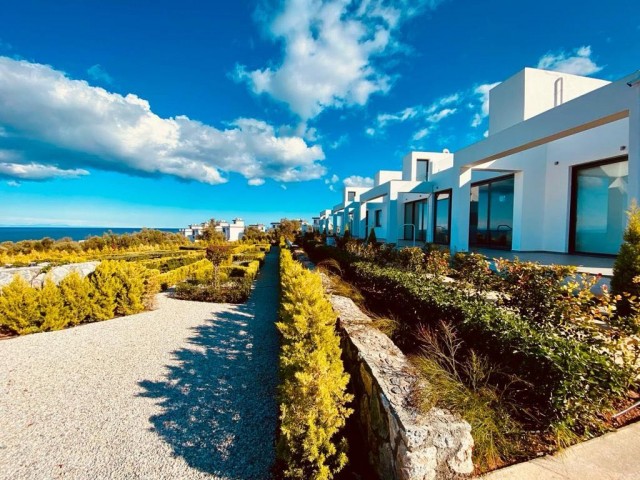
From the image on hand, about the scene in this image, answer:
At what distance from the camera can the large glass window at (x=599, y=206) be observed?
24.9 feet

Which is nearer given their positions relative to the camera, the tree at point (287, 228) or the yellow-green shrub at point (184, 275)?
the yellow-green shrub at point (184, 275)

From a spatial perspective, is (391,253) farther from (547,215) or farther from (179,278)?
(179,278)

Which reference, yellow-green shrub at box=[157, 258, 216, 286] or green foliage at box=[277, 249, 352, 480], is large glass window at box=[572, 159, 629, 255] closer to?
green foliage at box=[277, 249, 352, 480]

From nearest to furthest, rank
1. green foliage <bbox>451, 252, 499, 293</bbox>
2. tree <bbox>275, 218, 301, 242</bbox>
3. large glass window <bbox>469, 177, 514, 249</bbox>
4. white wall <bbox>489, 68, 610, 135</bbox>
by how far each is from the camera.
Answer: green foliage <bbox>451, 252, 499, 293</bbox>
white wall <bbox>489, 68, 610, 135</bbox>
large glass window <bbox>469, 177, 514, 249</bbox>
tree <bbox>275, 218, 301, 242</bbox>

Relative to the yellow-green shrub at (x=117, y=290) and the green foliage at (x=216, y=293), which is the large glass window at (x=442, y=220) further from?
the yellow-green shrub at (x=117, y=290)

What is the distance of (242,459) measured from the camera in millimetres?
2369

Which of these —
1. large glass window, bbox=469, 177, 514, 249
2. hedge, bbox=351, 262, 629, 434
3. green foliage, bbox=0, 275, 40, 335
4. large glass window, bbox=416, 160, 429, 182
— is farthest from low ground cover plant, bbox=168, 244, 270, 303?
large glass window, bbox=416, 160, 429, 182

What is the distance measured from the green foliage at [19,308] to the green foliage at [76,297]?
42 cm

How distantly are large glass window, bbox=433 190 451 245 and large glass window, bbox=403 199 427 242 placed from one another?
180 centimetres

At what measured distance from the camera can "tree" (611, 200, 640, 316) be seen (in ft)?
12.9

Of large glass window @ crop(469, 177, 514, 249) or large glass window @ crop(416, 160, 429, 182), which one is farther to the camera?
large glass window @ crop(416, 160, 429, 182)

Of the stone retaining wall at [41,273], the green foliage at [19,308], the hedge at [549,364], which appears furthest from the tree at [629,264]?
the stone retaining wall at [41,273]

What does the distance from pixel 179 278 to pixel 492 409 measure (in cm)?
996

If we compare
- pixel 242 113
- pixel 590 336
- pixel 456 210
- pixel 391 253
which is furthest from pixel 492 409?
pixel 242 113
